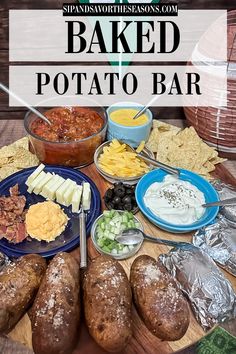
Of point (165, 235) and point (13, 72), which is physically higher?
point (13, 72)

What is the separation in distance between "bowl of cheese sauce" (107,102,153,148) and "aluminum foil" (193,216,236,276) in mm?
455

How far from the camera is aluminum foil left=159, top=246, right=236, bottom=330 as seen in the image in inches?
45.5

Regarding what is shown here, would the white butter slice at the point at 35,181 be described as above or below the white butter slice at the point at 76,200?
above

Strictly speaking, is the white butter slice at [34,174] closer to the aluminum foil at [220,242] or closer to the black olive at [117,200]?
the black olive at [117,200]

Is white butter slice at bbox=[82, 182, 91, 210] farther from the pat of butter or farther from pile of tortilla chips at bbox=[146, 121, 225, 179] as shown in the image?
pile of tortilla chips at bbox=[146, 121, 225, 179]

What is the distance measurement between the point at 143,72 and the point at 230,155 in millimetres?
560

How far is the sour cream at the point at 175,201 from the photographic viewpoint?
1391mm

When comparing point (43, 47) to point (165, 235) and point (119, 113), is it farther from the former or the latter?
point (165, 235)

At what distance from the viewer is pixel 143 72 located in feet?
6.61

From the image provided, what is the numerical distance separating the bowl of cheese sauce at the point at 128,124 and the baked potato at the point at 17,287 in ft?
2.07

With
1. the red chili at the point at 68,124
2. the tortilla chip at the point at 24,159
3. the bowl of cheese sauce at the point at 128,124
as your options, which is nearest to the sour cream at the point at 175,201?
the bowl of cheese sauce at the point at 128,124

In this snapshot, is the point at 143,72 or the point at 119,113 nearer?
the point at 119,113

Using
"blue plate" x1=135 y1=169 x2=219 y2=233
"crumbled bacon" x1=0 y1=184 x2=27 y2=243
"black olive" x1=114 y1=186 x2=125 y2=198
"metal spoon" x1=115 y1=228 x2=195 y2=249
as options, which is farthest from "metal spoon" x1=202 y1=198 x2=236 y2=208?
"crumbled bacon" x1=0 y1=184 x2=27 y2=243

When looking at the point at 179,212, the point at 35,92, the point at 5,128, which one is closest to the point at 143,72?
the point at 35,92
